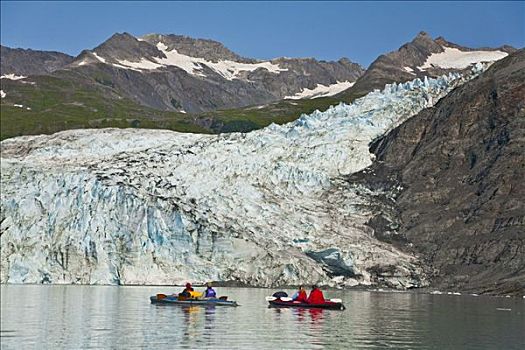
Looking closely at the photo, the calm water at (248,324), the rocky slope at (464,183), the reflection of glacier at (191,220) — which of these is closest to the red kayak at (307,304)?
the calm water at (248,324)

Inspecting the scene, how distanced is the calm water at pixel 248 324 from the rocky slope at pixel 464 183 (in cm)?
1281

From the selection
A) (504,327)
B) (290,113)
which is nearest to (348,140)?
(504,327)

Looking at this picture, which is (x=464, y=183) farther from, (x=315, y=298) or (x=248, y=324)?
(x=248, y=324)

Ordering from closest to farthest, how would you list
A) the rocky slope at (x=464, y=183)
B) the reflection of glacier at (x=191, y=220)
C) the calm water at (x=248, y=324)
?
the calm water at (x=248, y=324) → the reflection of glacier at (x=191, y=220) → the rocky slope at (x=464, y=183)

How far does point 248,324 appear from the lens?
3700cm

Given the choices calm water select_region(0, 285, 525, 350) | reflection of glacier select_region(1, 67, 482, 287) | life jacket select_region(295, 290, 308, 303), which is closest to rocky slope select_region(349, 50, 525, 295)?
reflection of glacier select_region(1, 67, 482, 287)

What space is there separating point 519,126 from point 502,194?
29.4ft

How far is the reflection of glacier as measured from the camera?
6625 centimetres

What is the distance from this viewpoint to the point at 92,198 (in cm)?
6900

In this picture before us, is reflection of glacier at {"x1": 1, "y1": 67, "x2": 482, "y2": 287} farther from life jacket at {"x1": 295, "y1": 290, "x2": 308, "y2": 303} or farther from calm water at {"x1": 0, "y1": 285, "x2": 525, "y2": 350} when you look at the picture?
life jacket at {"x1": 295, "y1": 290, "x2": 308, "y2": 303}

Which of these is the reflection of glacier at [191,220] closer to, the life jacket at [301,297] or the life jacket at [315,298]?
the life jacket at [301,297]

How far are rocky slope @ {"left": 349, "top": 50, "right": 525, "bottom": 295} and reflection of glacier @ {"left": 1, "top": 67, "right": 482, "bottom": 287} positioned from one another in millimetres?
3150

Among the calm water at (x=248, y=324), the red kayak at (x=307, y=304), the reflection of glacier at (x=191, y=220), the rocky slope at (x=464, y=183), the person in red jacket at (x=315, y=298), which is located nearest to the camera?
the calm water at (x=248, y=324)

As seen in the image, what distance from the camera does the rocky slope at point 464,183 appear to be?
6725 centimetres
